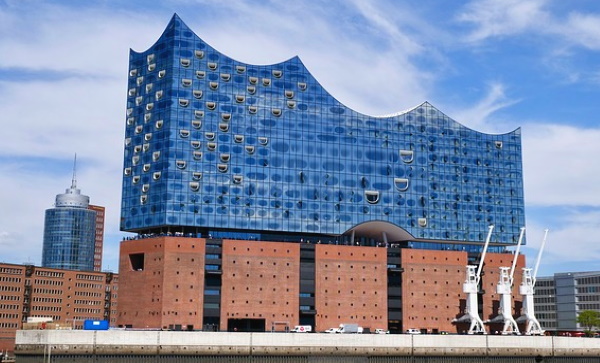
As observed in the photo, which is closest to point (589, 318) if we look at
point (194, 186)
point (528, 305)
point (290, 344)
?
point (528, 305)

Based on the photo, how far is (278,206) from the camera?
122 metres

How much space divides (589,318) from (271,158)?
7872 centimetres

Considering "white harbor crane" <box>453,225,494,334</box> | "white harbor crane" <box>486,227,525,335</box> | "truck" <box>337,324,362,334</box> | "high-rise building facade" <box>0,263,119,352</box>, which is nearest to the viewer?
"truck" <box>337,324,362,334</box>

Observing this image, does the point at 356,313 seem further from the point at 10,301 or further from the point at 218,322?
the point at 10,301

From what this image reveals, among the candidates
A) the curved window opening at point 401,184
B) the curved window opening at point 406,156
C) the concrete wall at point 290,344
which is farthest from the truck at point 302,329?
the curved window opening at point 406,156

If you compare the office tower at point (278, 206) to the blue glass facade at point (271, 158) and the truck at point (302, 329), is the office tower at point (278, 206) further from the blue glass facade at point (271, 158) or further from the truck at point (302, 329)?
the truck at point (302, 329)

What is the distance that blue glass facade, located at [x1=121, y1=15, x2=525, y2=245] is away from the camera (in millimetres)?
118500

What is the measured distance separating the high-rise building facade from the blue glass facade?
167ft

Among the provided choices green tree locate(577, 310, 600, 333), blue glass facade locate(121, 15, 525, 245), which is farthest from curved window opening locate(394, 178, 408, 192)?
green tree locate(577, 310, 600, 333)

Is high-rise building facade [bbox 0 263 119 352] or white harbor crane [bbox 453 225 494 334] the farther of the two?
high-rise building facade [bbox 0 263 119 352]

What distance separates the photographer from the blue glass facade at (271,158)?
389 feet

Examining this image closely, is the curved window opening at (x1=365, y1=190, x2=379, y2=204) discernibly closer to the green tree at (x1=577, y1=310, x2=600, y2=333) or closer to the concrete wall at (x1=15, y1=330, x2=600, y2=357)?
the concrete wall at (x1=15, y1=330, x2=600, y2=357)

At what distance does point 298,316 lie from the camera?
118 m

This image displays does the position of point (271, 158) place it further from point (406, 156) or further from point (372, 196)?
point (406, 156)
